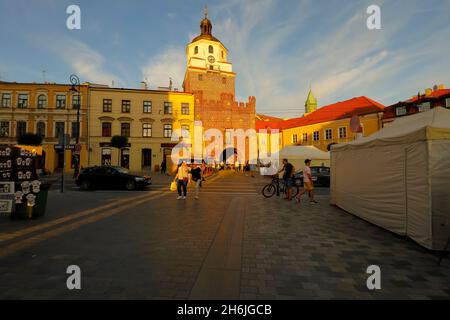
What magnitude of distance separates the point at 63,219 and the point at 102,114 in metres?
30.1

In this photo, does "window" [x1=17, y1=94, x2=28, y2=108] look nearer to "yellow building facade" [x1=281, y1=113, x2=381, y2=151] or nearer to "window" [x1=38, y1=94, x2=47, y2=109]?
"window" [x1=38, y1=94, x2=47, y2=109]

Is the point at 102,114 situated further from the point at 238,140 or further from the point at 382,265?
the point at 382,265

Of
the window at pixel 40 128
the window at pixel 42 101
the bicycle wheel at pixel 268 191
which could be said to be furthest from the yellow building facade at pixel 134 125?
the bicycle wheel at pixel 268 191

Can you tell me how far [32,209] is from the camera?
6.82m

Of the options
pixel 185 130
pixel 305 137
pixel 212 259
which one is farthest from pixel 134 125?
pixel 212 259

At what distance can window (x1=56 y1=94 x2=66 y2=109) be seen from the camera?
3148cm

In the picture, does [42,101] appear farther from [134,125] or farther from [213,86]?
[213,86]

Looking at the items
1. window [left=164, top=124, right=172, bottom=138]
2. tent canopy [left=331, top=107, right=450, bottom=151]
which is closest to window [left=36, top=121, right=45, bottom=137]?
window [left=164, top=124, right=172, bottom=138]

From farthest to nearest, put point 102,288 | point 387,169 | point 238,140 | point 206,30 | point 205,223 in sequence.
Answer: point 206,30 < point 238,140 < point 205,223 < point 387,169 < point 102,288

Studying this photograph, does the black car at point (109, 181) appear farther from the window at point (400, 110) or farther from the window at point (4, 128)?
the window at point (400, 110)

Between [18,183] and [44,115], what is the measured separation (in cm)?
3047

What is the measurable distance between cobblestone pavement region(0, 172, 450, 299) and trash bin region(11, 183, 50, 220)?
296 mm
